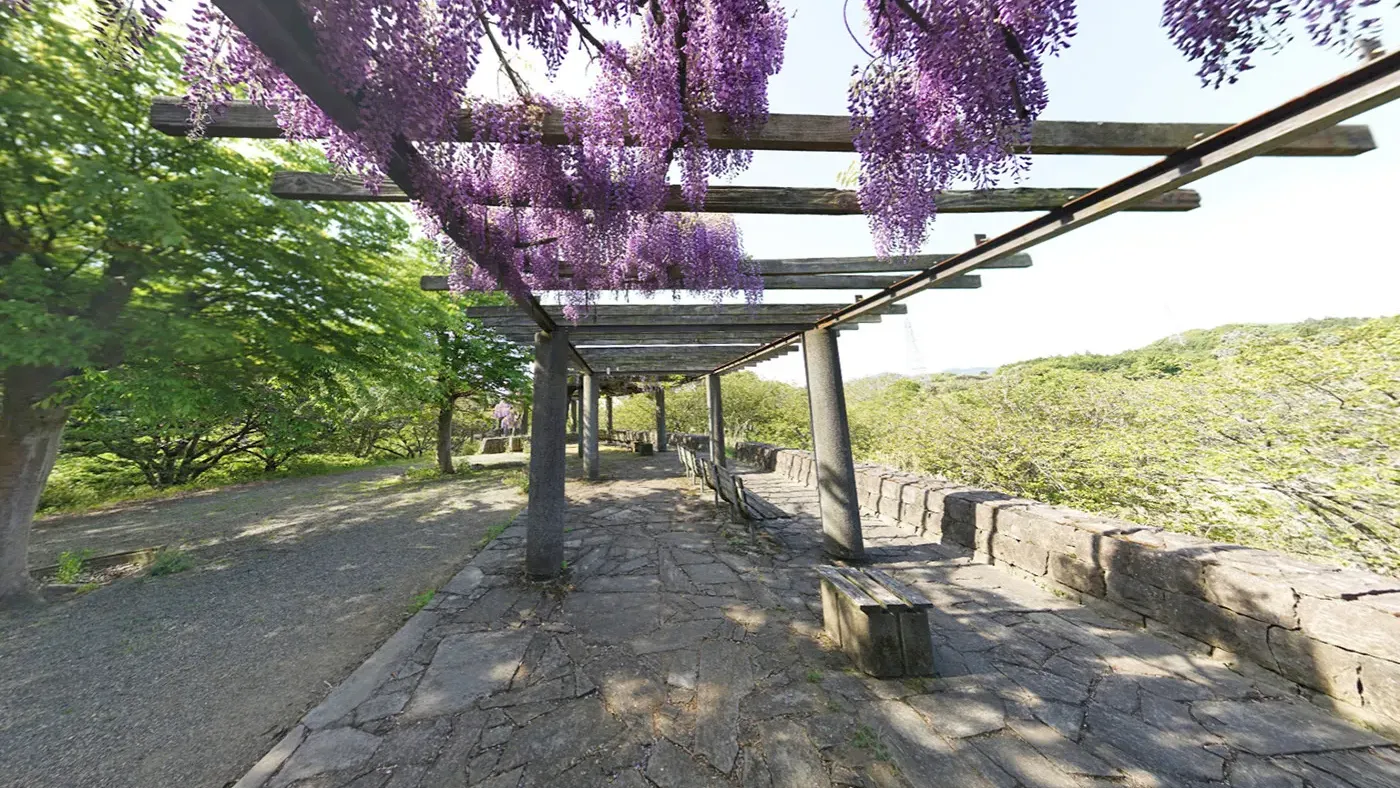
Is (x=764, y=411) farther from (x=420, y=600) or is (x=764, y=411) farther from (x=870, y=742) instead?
(x=870, y=742)

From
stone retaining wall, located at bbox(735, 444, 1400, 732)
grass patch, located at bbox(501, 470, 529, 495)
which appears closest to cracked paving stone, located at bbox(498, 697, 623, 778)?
stone retaining wall, located at bbox(735, 444, 1400, 732)

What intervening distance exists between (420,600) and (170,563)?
402 centimetres

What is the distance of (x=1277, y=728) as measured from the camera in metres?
2.09

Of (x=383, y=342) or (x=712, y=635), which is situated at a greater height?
(x=383, y=342)

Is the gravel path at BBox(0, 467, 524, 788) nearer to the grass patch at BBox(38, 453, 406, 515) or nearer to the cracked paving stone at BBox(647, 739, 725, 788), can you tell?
the cracked paving stone at BBox(647, 739, 725, 788)

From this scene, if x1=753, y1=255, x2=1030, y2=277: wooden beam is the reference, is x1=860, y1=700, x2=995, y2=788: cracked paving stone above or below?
below

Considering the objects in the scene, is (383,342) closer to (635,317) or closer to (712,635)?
(635,317)

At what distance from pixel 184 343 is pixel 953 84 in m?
6.56

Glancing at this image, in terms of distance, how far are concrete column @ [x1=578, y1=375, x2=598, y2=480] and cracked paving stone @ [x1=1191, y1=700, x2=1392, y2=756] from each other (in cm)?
991

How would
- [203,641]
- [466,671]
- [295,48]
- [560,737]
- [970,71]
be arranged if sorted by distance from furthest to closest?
[203,641]
[466,671]
[560,737]
[970,71]
[295,48]

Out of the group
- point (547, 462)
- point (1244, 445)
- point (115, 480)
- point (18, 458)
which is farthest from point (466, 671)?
point (115, 480)

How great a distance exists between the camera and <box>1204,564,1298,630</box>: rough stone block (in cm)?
240

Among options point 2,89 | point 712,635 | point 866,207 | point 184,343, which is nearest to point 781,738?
point 712,635

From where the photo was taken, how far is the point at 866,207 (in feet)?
7.70
